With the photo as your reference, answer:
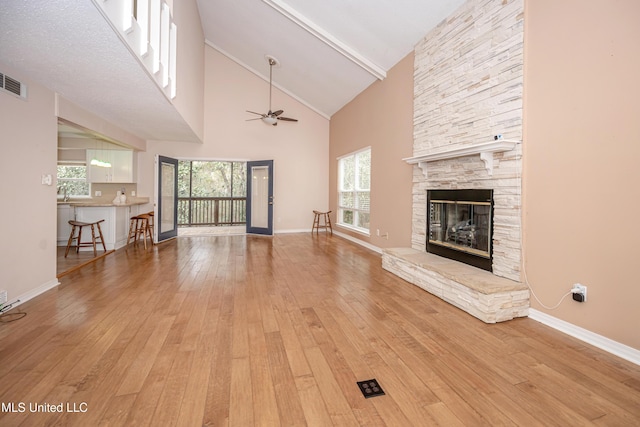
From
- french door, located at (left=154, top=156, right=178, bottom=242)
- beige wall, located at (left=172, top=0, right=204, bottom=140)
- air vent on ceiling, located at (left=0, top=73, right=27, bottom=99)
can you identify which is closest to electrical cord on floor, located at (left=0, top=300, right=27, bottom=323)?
air vent on ceiling, located at (left=0, top=73, right=27, bottom=99)

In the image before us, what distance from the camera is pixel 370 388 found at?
159 cm

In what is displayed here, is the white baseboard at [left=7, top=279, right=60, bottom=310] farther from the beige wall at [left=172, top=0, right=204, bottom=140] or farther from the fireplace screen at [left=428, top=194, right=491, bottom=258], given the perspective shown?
the fireplace screen at [left=428, top=194, right=491, bottom=258]

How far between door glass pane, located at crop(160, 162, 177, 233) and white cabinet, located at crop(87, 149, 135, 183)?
0.76 metres

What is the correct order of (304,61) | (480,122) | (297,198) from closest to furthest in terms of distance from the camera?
(480,122), (304,61), (297,198)

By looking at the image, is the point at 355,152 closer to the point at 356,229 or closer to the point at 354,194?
the point at 354,194

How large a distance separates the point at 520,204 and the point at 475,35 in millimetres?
1943

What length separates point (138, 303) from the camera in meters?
2.82

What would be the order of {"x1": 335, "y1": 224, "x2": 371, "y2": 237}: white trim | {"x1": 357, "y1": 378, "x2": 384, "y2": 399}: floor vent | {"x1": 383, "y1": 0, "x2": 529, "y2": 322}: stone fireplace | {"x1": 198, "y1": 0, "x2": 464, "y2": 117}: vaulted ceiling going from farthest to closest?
{"x1": 335, "y1": 224, "x2": 371, "y2": 237}: white trim → {"x1": 198, "y1": 0, "x2": 464, "y2": 117}: vaulted ceiling → {"x1": 383, "y1": 0, "x2": 529, "y2": 322}: stone fireplace → {"x1": 357, "y1": 378, "x2": 384, "y2": 399}: floor vent

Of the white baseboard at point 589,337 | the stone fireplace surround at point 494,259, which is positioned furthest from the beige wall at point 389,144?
the white baseboard at point 589,337

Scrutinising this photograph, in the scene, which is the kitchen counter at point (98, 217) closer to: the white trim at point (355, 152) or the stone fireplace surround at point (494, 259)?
the white trim at point (355, 152)

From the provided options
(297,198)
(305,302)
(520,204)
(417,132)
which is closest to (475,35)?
(417,132)

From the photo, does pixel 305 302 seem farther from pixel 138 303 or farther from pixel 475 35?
pixel 475 35

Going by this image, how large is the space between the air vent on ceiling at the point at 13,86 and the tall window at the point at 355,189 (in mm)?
4926

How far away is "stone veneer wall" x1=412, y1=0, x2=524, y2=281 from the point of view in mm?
2693
